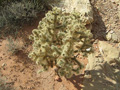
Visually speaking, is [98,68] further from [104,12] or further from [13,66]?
[104,12]

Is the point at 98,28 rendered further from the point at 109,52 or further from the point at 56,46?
the point at 56,46

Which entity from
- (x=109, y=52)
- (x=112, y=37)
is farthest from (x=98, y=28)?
(x=109, y=52)

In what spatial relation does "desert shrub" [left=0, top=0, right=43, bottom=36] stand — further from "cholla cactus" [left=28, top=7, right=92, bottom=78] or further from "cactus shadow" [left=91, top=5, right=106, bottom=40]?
"cactus shadow" [left=91, top=5, right=106, bottom=40]

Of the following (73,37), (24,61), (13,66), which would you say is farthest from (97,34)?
(13,66)

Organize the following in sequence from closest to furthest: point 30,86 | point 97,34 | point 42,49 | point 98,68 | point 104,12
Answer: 1. point 42,49
2. point 30,86
3. point 98,68
4. point 97,34
5. point 104,12

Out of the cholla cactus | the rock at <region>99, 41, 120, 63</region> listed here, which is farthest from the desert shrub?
the rock at <region>99, 41, 120, 63</region>

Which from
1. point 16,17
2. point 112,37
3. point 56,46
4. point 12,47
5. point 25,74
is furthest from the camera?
point 112,37
